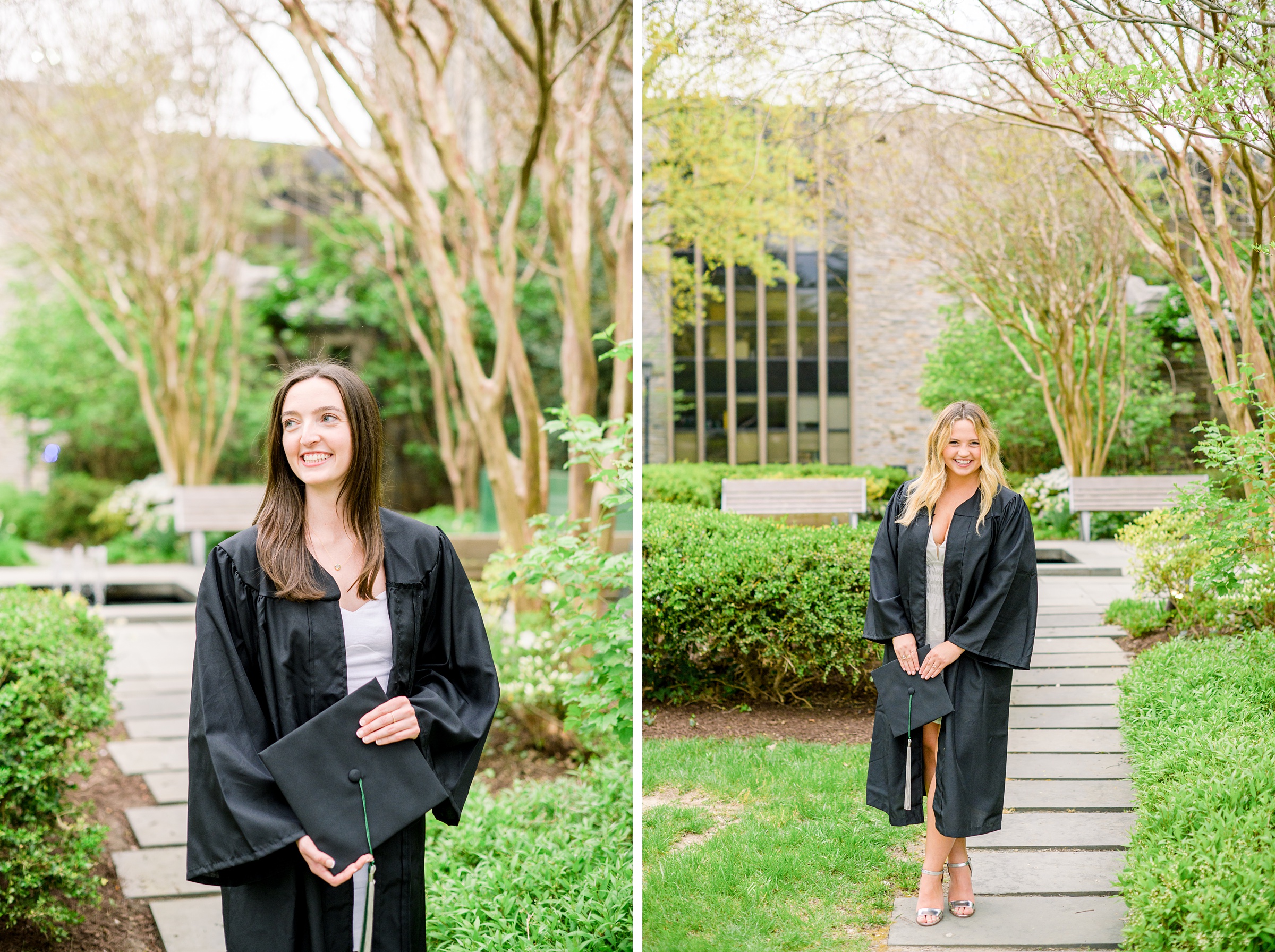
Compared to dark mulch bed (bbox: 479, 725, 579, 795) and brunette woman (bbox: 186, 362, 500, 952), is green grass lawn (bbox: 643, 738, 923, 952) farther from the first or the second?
dark mulch bed (bbox: 479, 725, 579, 795)

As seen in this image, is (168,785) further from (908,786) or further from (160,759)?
(908,786)

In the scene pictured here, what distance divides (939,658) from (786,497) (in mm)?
609

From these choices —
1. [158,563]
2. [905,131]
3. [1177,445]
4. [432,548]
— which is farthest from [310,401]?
[158,563]

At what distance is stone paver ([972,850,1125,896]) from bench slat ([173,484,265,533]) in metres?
6.47

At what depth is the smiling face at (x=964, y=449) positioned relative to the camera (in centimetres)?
243

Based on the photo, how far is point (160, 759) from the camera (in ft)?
16.9

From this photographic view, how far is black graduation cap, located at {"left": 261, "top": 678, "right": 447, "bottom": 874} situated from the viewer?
1976mm

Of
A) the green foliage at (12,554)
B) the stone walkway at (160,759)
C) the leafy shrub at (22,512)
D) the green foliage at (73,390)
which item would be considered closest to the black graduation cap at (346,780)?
the stone walkway at (160,759)

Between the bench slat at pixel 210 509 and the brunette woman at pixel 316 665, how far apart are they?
593cm

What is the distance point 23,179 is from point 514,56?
12.1ft

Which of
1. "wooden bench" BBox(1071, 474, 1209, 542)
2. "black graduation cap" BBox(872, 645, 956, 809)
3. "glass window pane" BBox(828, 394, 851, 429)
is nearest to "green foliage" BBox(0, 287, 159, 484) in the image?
"glass window pane" BBox(828, 394, 851, 429)

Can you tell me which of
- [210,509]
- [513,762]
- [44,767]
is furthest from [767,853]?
[210,509]

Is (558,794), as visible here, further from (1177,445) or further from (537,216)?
(537,216)

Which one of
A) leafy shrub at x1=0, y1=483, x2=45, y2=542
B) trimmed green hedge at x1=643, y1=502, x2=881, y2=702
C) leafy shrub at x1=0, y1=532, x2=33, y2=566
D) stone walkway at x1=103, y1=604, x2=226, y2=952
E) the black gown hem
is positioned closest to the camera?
the black gown hem
